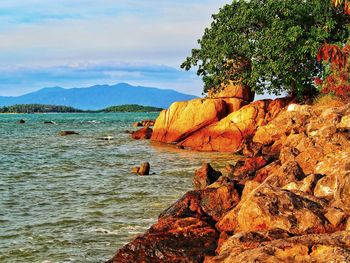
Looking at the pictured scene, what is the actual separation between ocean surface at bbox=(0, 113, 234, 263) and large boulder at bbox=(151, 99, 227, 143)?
5.44m

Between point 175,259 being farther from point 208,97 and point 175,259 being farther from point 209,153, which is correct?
point 208,97

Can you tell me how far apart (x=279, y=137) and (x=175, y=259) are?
21.0 m

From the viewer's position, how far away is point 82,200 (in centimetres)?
1995

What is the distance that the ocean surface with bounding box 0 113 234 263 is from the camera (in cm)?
1362

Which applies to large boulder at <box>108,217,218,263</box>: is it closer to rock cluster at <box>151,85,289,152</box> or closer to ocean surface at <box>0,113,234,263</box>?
ocean surface at <box>0,113,234,263</box>

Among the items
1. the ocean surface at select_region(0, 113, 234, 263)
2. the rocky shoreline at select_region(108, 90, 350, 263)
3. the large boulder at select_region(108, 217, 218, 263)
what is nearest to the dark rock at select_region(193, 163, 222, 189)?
the ocean surface at select_region(0, 113, 234, 263)

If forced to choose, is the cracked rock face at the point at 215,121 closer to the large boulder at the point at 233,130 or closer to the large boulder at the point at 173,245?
the large boulder at the point at 233,130

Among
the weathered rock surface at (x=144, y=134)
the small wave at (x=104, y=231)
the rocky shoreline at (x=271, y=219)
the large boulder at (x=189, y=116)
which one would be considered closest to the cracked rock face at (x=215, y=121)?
the large boulder at (x=189, y=116)

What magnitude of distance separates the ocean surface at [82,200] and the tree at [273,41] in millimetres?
9317

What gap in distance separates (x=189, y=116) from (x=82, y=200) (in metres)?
23.3

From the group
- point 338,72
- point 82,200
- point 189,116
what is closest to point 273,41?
point 338,72

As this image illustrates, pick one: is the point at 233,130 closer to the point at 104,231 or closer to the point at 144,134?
the point at 144,134

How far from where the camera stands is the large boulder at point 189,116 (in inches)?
1641

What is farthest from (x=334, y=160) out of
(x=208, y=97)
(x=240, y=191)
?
(x=208, y=97)
